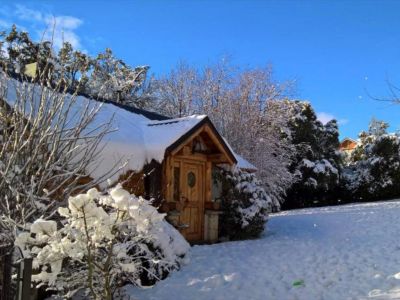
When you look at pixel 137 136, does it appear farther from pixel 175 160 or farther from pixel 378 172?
pixel 378 172

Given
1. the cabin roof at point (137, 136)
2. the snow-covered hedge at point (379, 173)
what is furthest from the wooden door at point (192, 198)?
the snow-covered hedge at point (379, 173)

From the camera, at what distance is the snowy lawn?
7.42 meters

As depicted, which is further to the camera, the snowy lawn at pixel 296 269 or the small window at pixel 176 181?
the small window at pixel 176 181

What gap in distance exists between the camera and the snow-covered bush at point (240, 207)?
1320cm

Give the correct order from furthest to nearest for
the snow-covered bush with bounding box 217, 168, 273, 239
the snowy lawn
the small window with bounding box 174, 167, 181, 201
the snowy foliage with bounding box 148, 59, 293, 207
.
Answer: the snowy foliage with bounding box 148, 59, 293, 207
the snow-covered bush with bounding box 217, 168, 273, 239
the small window with bounding box 174, 167, 181, 201
the snowy lawn

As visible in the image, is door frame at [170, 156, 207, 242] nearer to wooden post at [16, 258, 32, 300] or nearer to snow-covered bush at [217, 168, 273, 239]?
snow-covered bush at [217, 168, 273, 239]

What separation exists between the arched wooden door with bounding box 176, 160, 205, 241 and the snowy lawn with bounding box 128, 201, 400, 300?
3.73 ft

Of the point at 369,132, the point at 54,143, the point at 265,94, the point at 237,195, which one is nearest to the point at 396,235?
the point at 237,195

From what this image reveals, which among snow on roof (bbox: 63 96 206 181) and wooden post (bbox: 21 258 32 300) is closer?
wooden post (bbox: 21 258 32 300)

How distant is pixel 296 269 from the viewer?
29.0 ft

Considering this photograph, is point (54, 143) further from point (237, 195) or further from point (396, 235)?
point (396, 235)

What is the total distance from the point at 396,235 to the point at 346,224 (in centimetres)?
263

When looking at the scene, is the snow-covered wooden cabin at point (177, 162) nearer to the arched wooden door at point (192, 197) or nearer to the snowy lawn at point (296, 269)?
the arched wooden door at point (192, 197)

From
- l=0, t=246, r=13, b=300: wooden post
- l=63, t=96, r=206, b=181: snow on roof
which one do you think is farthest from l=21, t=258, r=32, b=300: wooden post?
l=63, t=96, r=206, b=181: snow on roof
